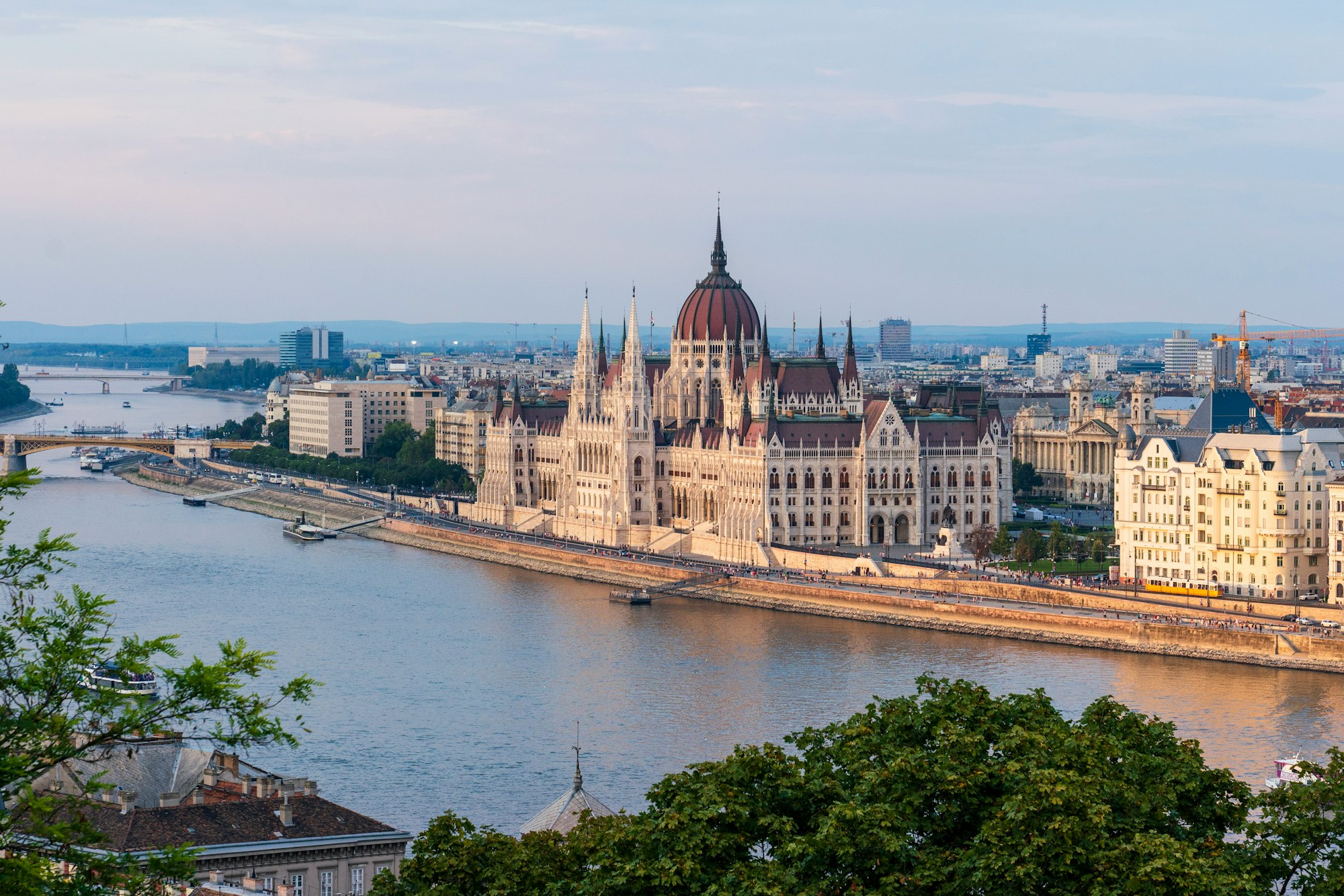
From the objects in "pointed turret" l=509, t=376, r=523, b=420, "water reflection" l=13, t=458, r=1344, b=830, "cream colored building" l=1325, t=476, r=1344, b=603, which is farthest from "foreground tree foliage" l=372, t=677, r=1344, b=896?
"pointed turret" l=509, t=376, r=523, b=420

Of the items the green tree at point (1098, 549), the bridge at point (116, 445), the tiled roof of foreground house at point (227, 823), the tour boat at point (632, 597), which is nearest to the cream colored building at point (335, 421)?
the bridge at point (116, 445)

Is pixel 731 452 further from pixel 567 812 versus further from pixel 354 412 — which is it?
pixel 567 812

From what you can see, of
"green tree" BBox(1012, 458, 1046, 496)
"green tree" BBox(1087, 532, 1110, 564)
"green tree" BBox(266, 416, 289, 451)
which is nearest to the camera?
"green tree" BBox(1087, 532, 1110, 564)

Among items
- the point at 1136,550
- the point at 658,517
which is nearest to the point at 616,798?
the point at 1136,550

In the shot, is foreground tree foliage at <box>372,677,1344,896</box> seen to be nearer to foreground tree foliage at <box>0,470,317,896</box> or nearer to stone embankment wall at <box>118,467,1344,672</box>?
foreground tree foliage at <box>0,470,317,896</box>

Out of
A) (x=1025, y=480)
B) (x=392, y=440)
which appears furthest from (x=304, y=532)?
(x=1025, y=480)

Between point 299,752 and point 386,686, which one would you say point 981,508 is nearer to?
point 386,686
